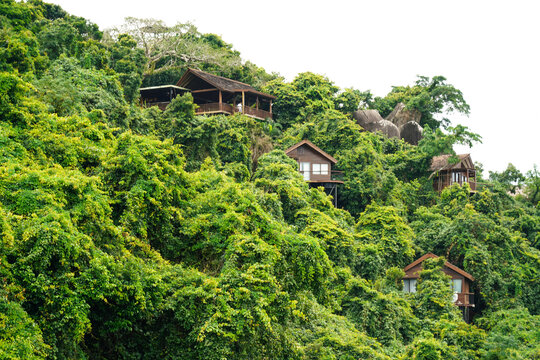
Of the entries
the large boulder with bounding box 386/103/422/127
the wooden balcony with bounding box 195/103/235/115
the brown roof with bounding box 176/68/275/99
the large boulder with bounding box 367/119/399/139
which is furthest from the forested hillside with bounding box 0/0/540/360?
the large boulder with bounding box 386/103/422/127

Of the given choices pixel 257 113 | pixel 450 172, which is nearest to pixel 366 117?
pixel 450 172

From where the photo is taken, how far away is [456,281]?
32.7 meters

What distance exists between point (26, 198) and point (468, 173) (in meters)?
36.0

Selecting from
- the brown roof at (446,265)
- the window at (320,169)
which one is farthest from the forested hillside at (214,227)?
the window at (320,169)

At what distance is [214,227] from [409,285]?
18478 millimetres

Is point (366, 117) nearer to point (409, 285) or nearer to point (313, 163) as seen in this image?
point (313, 163)

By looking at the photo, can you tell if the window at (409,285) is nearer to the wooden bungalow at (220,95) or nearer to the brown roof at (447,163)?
the brown roof at (447,163)

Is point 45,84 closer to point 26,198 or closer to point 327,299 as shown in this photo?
point 26,198

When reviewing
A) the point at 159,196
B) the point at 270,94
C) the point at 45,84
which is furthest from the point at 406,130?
the point at 159,196

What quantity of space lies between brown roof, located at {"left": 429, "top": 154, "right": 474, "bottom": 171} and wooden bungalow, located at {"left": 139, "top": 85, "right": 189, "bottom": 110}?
1797 centimetres

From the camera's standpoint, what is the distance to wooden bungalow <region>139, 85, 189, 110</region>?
1630 inches

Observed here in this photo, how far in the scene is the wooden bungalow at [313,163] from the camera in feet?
124

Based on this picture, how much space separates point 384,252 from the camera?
32.0 m

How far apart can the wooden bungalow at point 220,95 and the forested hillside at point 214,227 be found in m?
2.21
